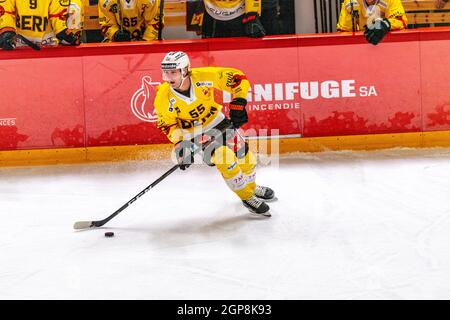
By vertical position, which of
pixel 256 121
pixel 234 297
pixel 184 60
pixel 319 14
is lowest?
pixel 234 297

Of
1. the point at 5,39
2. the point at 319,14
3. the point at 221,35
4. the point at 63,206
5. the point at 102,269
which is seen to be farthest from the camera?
the point at 319,14

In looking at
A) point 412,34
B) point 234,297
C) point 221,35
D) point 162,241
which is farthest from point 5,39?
point 234,297

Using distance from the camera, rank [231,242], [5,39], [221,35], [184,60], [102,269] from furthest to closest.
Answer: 1. [221,35]
2. [5,39]
3. [184,60]
4. [231,242]
5. [102,269]

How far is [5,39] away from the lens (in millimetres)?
7391

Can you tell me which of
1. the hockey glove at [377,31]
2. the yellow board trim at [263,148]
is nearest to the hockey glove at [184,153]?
the yellow board trim at [263,148]

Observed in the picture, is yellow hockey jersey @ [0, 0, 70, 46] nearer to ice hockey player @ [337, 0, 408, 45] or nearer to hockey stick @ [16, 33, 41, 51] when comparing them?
hockey stick @ [16, 33, 41, 51]

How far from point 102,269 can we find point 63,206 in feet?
6.25

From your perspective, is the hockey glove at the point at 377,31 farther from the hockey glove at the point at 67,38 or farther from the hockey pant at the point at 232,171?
the hockey glove at the point at 67,38

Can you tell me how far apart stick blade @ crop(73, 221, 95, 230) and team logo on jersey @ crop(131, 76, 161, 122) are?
262 centimetres

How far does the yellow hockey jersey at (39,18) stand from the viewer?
7.66m

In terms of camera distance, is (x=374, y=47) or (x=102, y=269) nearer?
(x=102, y=269)

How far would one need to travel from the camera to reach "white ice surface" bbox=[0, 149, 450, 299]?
150 inches
